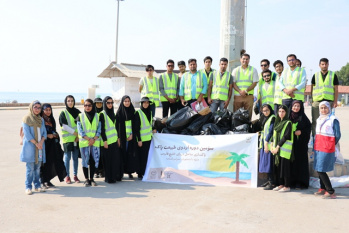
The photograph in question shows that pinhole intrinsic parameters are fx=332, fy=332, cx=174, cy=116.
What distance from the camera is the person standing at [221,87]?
752 centimetres

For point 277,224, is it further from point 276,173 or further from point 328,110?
point 328,110

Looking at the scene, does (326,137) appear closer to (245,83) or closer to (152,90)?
(245,83)

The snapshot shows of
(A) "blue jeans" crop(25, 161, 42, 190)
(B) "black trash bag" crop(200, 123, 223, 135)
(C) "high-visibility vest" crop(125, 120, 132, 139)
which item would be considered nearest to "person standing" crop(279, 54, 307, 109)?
(B) "black trash bag" crop(200, 123, 223, 135)

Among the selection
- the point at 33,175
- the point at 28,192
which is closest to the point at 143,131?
the point at 33,175

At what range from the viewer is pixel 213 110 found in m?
7.62

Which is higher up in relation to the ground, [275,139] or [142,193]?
[275,139]

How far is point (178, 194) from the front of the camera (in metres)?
5.52

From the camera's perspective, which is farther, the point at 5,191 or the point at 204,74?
the point at 204,74

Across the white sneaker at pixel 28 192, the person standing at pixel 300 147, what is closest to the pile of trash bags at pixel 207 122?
the person standing at pixel 300 147

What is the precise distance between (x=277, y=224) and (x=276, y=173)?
1813 mm

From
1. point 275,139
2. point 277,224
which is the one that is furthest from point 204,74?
point 277,224

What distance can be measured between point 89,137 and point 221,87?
3187 millimetres

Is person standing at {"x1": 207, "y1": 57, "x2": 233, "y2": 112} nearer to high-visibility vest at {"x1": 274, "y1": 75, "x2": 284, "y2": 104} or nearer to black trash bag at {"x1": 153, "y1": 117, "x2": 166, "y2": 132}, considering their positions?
high-visibility vest at {"x1": 274, "y1": 75, "x2": 284, "y2": 104}

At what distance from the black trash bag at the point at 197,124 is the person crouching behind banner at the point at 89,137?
191 centimetres
